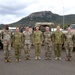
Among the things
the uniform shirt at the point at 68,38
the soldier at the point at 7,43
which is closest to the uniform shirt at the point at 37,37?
the uniform shirt at the point at 68,38

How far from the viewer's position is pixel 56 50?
50.8 feet

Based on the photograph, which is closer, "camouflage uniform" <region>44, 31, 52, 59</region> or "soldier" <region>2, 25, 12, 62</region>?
"soldier" <region>2, 25, 12, 62</region>

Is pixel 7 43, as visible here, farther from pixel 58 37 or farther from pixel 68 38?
pixel 68 38

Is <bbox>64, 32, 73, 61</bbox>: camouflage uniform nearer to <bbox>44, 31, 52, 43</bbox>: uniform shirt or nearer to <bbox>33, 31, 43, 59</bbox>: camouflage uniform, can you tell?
<bbox>44, 31, 52, 43</bbox>: uniform shirt

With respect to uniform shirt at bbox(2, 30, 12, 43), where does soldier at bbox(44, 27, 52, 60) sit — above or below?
below

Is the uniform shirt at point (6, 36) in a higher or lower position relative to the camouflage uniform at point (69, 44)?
higher

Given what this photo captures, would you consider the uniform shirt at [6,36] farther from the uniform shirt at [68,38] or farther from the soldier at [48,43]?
the uniform shirt at [68,38]

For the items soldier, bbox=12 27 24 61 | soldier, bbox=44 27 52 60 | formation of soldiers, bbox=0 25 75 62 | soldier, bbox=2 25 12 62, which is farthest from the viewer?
soldier, bbox=44 27 52 60

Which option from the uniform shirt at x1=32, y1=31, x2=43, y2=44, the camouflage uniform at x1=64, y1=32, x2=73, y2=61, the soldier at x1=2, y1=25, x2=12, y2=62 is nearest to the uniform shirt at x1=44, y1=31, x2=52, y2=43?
the uniform shirt at x1=32, y1=31, x2=43, y2=44

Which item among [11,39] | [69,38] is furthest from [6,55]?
[69,38]

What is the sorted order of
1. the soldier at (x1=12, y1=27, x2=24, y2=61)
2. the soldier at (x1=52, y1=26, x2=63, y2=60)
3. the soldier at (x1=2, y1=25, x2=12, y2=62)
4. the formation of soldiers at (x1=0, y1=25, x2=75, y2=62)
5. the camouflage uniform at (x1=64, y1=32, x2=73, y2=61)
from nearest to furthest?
1. the soldier at (x1=2, y1=25, x2=12, y2=62)
2. the formation of soldiers at (x1=0, y1=25, x2=75, y2=62)
3. the soldier at (x1=12, y1=27, x2=24, y2=61)
4. the camouflage uniform at (x1=64, y1=32, x2=73, y2=61)
5. the soldier at (x1=52, y1=26, x2=63, y2=60)

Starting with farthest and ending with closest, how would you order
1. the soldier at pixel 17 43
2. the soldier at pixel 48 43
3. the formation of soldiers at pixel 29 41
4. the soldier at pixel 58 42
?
the soldier at pixel 48 43 < the soldier at pixel 58 42 < the soldier at pixel 17 43 < the formation of soldiers at pixel 29 41

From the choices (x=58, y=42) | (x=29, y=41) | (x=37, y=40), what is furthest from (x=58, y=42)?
(x=29, y=41)

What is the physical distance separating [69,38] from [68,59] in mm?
1128
